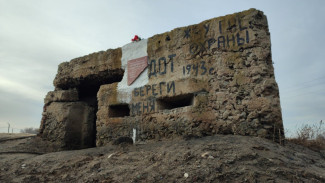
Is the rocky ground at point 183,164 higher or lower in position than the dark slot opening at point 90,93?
lower

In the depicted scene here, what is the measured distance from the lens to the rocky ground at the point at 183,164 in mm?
2287

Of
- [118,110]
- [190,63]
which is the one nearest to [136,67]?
[118,110]

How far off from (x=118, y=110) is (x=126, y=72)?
742mm

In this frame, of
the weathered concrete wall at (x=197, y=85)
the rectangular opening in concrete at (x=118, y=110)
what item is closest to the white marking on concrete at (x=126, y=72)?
the weathered concrete wall at (x=197, y=85)

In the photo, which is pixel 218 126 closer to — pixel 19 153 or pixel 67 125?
pixel 67 125

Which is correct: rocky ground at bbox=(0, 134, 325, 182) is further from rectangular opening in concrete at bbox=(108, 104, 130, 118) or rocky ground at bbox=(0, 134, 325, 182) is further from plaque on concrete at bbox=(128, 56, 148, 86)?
plaque on concrete at bbox=(128, 56, 148, 86)

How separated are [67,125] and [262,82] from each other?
3.80m

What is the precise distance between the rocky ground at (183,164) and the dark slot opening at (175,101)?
76cm

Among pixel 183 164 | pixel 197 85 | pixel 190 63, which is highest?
pixel 190 63

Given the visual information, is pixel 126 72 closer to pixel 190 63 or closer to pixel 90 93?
pixel 190 63

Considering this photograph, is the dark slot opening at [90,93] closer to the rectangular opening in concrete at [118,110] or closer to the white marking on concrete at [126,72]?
the white marking on concrete at [126,72]

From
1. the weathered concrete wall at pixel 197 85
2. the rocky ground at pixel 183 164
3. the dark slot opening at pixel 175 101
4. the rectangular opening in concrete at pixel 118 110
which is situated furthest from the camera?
the rectangular opening in concrete at pixel 118 110

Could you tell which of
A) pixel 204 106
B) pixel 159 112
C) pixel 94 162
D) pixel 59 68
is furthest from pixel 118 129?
pixel 59 68

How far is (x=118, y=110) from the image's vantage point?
4.88 m
